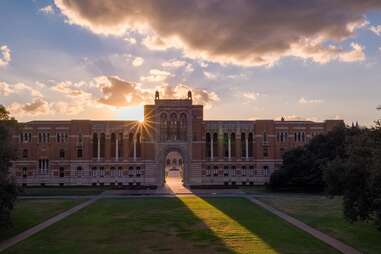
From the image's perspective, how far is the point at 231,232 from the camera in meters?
32.0

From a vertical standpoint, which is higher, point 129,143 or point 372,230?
point 129,143

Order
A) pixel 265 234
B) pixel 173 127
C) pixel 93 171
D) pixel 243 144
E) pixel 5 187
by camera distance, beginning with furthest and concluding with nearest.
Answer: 1. pixel 243 144
2. pixel 173 127
3. pixel 93 171
4. pixel 265 234
5. pixel 5 187

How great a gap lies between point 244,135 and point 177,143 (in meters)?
13.4

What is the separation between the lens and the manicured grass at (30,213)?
33506mm

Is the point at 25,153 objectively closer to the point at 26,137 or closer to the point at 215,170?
the point at 26,137

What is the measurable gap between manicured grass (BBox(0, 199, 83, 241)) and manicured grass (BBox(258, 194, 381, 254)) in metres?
21.4

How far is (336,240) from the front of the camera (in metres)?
29.2

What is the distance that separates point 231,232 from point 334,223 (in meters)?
9.03

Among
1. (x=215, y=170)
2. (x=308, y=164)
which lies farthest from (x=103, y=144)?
(x=308, y=164)

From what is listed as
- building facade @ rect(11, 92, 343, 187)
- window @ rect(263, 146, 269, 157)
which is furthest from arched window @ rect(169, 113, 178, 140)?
window @ rect(263, 146, 269, 157)

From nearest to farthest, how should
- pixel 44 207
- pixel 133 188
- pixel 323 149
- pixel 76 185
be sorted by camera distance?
pixel 44 207 < pixel 323 149 < pixel 133 188 < pixel 76 185

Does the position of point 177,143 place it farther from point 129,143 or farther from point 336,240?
point 336,240

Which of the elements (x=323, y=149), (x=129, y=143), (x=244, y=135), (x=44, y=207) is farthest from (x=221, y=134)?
(x=44, y=207)

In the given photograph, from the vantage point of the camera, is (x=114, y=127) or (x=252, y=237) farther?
(x=114, y=127)
